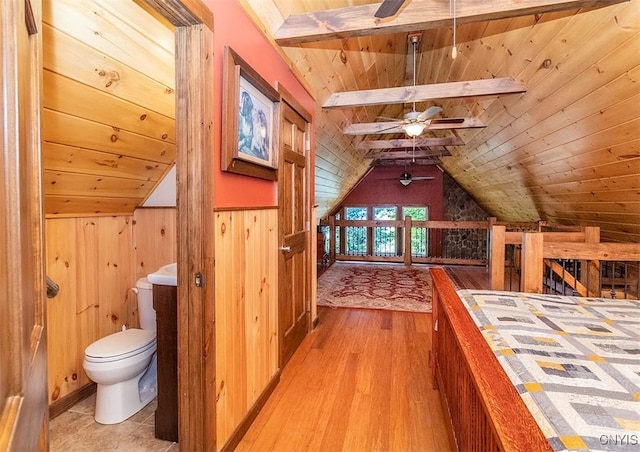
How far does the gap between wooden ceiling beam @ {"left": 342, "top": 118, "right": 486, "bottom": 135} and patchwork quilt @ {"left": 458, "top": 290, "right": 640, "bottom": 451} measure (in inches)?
102

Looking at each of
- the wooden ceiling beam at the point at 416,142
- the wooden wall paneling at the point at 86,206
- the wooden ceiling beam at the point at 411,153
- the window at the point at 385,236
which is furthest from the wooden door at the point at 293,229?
the window at the point at 385,236

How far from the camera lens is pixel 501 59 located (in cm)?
279

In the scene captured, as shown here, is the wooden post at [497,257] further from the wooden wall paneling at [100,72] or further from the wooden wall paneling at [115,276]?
the wooden wall paneling at [115,276]

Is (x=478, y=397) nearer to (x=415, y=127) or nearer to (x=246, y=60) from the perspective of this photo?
(x=246, y=60)

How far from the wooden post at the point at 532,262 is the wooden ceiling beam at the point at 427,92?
1.61m

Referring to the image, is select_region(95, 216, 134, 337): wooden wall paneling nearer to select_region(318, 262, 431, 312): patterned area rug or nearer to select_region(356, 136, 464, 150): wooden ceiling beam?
select_region(318, 262, 431, 312): patterned area rug

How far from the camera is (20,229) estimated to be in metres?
0.50

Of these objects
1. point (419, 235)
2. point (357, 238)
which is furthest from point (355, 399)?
point (419, 235)

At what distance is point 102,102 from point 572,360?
6.97 ft

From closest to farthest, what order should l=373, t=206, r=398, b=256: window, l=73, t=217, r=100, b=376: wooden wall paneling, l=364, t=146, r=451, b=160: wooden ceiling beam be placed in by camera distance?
l=73, t=217, r=100, b=376: wooden wall paneling → l=364, t=146, r=451, b=160: wooden ceiling beam → l=373, t=206, r=398, b=256: window

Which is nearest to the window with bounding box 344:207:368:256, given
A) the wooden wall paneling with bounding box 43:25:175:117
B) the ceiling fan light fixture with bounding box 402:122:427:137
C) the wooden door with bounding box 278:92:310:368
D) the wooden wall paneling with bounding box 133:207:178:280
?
the ceiling fan light fixture with bounding box 402:122:427:137

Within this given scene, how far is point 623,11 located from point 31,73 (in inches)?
101

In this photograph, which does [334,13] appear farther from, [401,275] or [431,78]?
[401,275]

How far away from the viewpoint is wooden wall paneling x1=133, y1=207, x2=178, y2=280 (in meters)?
2.53
